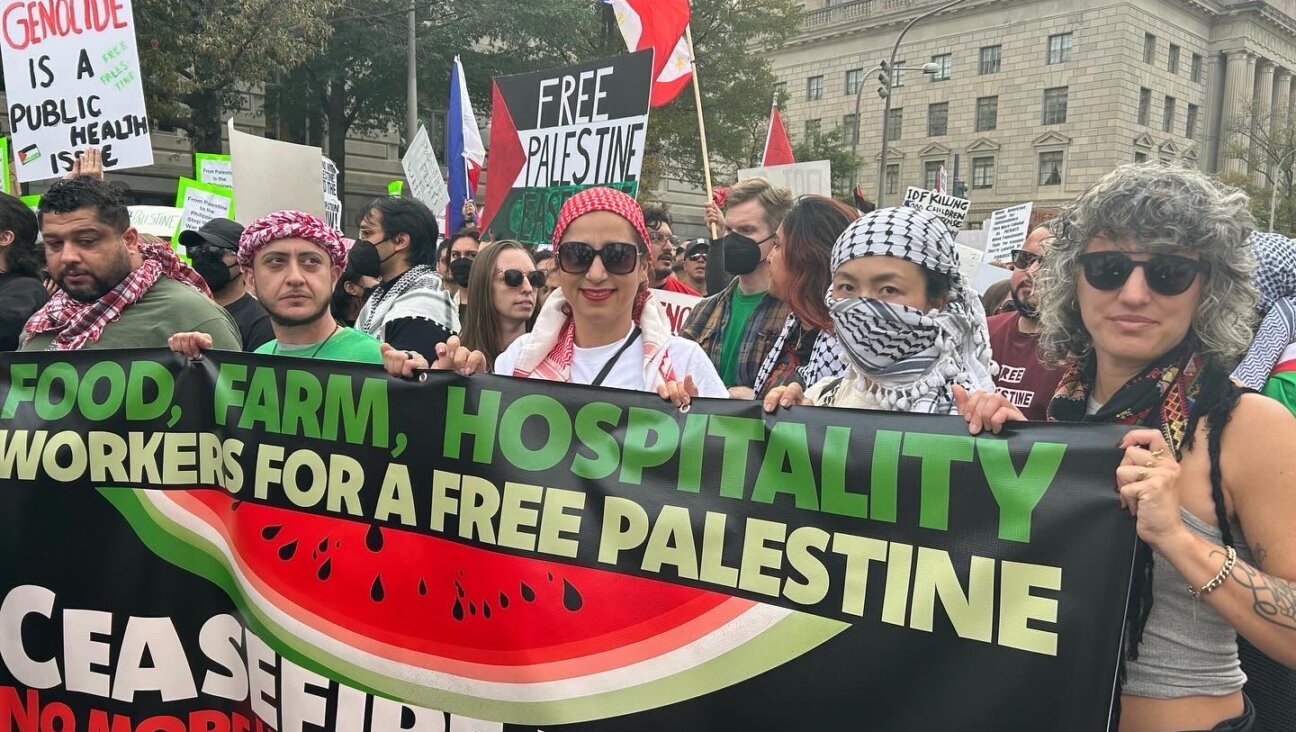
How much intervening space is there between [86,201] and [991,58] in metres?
57.6

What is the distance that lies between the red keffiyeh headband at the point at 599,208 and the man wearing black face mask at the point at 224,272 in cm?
221

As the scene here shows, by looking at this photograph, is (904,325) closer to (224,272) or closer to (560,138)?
(224,272)

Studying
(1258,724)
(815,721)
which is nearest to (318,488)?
(815,721)

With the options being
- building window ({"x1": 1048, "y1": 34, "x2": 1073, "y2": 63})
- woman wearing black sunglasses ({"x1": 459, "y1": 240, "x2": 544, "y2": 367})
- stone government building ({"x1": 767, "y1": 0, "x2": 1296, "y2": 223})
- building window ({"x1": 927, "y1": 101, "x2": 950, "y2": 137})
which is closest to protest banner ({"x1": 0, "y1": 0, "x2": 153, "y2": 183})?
woman wearing black sunglasses ({"x1": 459, "y1": 240, "x2": 544, "y2": 367})

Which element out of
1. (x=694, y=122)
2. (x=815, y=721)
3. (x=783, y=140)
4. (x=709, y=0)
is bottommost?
(x=815, y=721)

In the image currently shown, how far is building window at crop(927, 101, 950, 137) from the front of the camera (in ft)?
184

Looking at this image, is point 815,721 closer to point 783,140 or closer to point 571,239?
point 571,239

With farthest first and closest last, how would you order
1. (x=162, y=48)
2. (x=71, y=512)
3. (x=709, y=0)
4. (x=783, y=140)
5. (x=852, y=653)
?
(x=709, y=0)
(x=162, y=48)
(x=783, y=140)
(x=71, y=512)
(x=852, y=653)

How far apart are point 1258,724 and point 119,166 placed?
230 inches

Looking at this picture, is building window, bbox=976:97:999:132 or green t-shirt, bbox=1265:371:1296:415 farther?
building window, bbox=976:97:999:132

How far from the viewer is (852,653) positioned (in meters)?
1.94

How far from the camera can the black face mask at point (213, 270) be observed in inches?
178

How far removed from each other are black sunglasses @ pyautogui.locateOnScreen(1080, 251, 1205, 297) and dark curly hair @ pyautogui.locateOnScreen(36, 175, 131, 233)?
3.21 meters

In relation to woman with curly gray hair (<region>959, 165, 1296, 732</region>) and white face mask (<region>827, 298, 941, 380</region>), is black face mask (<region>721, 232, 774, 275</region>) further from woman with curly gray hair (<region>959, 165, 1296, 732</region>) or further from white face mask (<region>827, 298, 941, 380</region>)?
woman with curly gray hair (<region>959, 165, 1296, 732</region>)
